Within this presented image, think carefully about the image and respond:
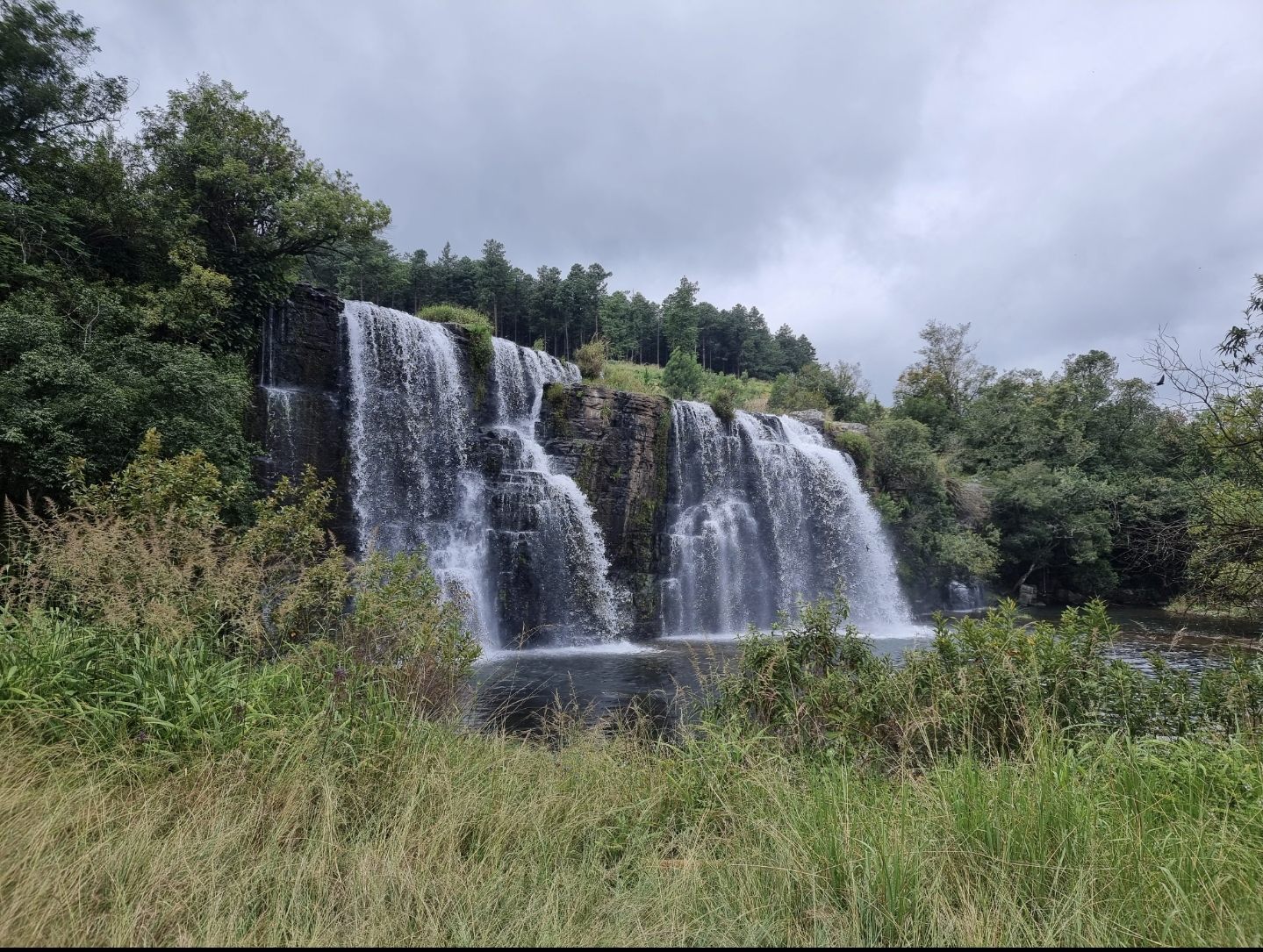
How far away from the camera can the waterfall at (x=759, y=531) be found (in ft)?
64.3

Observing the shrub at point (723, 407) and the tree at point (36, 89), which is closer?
the tree at point (36, 89)

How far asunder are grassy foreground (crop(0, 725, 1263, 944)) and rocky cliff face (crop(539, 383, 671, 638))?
14.7 metres

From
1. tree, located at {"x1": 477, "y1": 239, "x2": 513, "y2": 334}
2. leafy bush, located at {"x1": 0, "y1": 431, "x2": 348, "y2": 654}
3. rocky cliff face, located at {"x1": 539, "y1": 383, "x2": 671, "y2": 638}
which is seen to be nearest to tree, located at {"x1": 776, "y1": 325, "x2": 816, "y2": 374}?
tree, located at {"x1": 477, "y1": 239, "x2": 513, "y2": 334}

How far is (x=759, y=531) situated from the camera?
69.3 ft

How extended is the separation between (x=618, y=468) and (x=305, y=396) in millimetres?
8513

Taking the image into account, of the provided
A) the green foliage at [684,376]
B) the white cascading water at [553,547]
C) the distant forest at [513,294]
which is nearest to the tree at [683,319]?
the distant forest at [513,294]

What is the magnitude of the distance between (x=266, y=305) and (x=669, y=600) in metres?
13.3

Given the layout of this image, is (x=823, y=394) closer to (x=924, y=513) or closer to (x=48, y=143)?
(x=924, y=513)

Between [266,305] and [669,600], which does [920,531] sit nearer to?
[669,600]

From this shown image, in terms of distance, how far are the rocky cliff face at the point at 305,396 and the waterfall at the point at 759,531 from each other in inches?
384

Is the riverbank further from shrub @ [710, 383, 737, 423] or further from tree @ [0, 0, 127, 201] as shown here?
shrub @ [710, 383, 737, 423]

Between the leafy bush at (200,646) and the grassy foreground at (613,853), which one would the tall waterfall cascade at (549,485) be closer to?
the leafy bush at (200,646)

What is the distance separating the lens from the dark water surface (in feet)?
29.0

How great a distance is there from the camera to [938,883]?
2.28 metres
